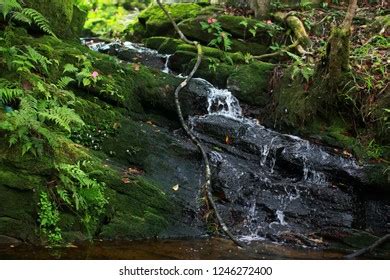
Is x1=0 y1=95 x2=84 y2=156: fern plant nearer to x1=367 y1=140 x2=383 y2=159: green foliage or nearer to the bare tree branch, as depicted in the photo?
the bare tree branch

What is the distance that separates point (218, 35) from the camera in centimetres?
1074

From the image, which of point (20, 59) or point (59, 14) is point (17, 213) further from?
point (59, 14)

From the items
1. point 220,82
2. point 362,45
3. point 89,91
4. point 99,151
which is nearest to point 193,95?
point 220,82

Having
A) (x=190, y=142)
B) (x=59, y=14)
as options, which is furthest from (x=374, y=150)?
(x=59, y=14)

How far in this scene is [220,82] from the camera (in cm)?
923

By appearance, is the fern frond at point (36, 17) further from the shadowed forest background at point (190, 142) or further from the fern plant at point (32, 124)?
the fern plant at point (32, 124)

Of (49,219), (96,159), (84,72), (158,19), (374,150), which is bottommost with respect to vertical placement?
(49,219)

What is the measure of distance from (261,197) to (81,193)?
282 cm

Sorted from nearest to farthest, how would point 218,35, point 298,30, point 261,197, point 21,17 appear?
point 261,197 < point 21,17 < point 298,30 < point 218,35

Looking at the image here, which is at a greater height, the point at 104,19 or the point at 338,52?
the point at 338,52

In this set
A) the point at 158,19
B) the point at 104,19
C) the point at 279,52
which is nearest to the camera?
the point at 279,52

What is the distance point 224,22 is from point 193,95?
12.2ft

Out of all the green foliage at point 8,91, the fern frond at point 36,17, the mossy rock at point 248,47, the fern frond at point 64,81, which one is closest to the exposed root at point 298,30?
the mossy rock at point 248,47

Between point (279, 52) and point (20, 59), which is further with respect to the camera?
point (279, 52)
